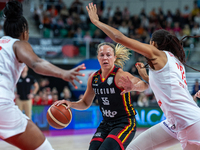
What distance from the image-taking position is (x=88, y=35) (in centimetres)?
1268

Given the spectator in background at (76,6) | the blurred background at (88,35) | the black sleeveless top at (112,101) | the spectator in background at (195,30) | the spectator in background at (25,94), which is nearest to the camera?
the black sleeveless top at (112,101)

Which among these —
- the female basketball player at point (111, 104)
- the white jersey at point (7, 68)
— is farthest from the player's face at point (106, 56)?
the white jersey at point (7, 68)

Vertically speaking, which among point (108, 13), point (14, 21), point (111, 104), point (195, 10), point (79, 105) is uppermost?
point (14, 21)

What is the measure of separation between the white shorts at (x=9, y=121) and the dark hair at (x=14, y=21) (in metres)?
0.76

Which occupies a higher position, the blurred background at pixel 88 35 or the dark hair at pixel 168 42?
the dark hair at pixel 168 42

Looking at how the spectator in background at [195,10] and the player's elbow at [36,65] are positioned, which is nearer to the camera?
the player's elbow at [36,65]

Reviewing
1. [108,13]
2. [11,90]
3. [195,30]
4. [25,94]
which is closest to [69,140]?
[25,94]

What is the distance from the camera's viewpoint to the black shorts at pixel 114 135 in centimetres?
319

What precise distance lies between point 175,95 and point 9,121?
170 centimetres

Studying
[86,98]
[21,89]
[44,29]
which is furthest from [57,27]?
[86,98]

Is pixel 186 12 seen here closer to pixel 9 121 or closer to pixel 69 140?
pixel 69 140

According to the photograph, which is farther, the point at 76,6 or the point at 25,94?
the point at 76,6

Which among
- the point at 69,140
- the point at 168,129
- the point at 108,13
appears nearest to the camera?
the point at 168,129

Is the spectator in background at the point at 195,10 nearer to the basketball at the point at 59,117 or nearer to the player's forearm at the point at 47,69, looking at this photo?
the basketball at the point at 59,117
